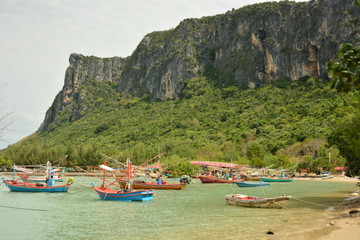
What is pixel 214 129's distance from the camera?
125 meters

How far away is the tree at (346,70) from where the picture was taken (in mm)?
4766

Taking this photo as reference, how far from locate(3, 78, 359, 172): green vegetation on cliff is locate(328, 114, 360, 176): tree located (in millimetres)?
3114

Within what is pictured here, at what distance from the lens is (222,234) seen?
18.0 m

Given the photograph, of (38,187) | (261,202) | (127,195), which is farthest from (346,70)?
(38,187)

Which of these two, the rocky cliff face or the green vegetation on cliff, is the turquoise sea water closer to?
the green vegetation on cliff

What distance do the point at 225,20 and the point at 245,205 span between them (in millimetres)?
160178

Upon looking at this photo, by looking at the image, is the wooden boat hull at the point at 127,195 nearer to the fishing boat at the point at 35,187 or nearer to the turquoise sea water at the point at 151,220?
the turquoise sea water at the point at 151,220

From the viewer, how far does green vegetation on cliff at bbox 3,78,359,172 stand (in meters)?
83.8

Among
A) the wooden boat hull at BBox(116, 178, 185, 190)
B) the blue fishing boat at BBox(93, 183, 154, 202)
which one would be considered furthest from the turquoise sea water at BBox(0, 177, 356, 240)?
the wooden boat hull at BBox(116, 178, 185, 190)

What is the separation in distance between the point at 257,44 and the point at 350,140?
435 feet

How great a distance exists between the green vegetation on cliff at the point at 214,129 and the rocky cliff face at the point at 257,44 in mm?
6224

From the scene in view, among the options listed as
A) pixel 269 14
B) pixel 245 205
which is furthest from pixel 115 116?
pixel 245 205

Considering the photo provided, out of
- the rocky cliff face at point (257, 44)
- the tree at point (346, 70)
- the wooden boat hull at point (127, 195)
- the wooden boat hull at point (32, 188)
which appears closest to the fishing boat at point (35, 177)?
the wooden boat hull at point (32, 188)

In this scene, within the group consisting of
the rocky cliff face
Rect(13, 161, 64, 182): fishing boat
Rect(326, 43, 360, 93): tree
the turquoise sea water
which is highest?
the rocky cliff face
